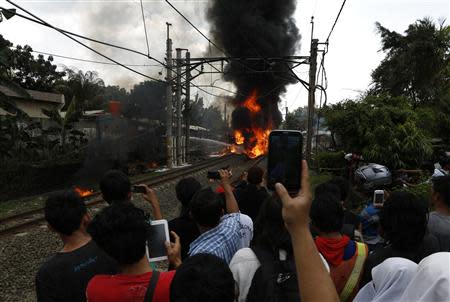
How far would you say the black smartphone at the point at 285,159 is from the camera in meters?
3.10

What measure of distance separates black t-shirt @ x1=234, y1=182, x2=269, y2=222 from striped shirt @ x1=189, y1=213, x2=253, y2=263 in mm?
1517

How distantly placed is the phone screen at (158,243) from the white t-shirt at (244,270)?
0.53 meters

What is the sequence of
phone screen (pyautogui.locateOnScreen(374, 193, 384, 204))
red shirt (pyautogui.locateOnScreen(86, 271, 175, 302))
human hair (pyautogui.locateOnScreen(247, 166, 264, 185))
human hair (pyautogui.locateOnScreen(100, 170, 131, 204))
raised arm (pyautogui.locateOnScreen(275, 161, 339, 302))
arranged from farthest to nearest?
human hair (pyautogui.locateOnScreen(247, 166, 264, 185))
phone screen (pyautogui.locateOnScreen(374, 193, 384, 204))
human hair (pyautogui.locateOnScreen(100, 170, 131, 204))
red shirt (pyautogui.locateOnScreen(86, 271, 175, 302))
raised arm (pyautogui.locateOnScreen(275, 161, 339, 302))

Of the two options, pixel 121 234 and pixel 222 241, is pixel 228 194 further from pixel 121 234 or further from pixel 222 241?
pixel 121 234

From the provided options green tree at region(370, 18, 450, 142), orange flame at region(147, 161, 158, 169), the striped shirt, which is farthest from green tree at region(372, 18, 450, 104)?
the striped shirt

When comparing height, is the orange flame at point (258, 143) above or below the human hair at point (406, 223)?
below

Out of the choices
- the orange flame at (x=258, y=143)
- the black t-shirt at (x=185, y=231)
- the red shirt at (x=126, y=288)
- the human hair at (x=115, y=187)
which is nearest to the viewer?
the red shirt at (x=126, y=288)

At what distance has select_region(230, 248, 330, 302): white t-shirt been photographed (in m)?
2.21

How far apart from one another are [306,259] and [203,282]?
1.82 ft

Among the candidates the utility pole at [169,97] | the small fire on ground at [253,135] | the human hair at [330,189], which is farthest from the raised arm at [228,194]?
the small fire on ground at [253,135]

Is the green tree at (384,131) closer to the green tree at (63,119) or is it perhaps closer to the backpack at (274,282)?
the backpack at (274,282)

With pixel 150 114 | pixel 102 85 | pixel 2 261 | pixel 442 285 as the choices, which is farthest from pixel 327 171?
pixel 102 85

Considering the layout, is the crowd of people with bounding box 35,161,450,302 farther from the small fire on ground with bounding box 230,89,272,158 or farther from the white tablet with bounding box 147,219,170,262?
the small fire on ground with bounding box 230,89,272,158

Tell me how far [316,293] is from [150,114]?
2506 centimetres
